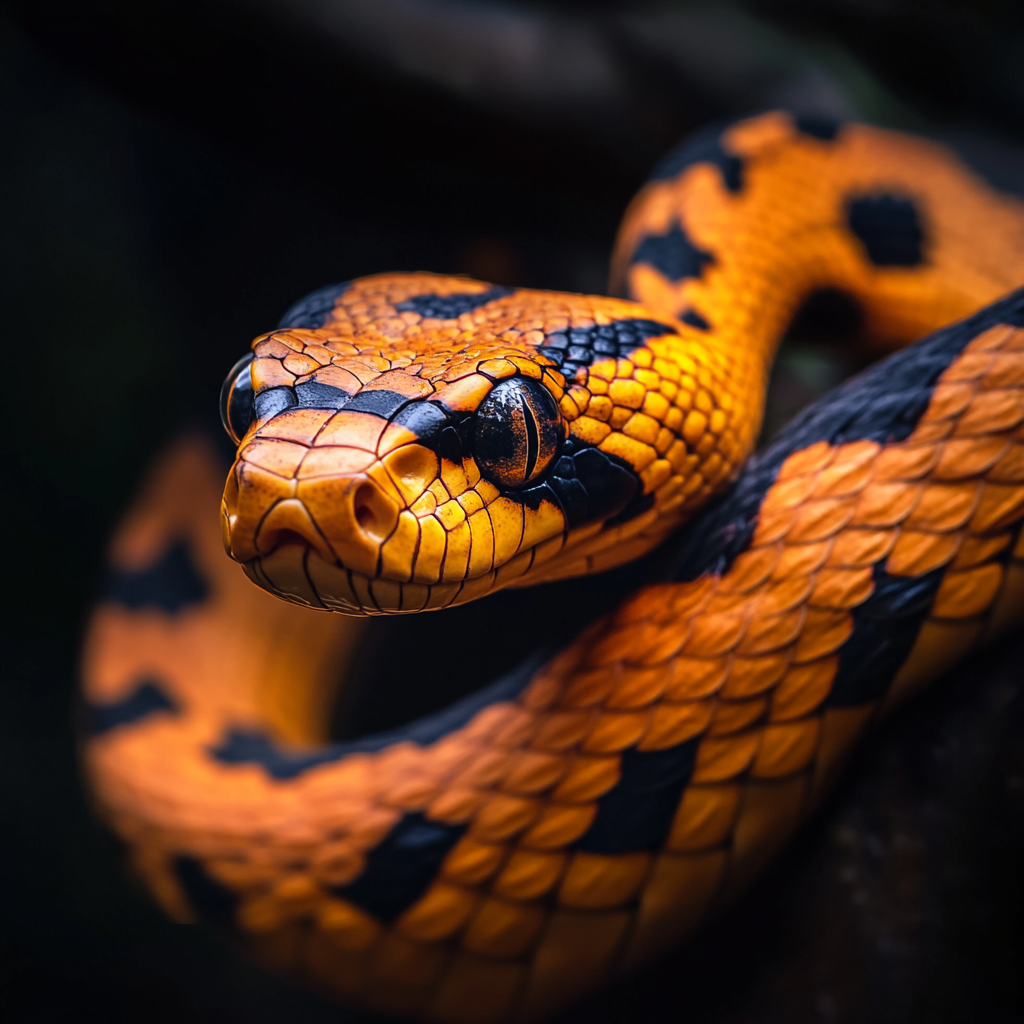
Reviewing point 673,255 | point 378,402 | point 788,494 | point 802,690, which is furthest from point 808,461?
point 673,255

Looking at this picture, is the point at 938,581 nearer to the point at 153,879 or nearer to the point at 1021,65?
the point at 153,879

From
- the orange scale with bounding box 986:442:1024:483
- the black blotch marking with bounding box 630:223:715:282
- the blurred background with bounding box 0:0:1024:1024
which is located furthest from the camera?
the blurred background with bounding box 0:0:1024:1024

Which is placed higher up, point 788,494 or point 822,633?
point 788,494

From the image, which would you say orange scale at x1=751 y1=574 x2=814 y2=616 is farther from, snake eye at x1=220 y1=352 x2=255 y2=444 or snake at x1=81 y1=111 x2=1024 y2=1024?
snake eye at x1=220 y1=352 x2=255 y2=444

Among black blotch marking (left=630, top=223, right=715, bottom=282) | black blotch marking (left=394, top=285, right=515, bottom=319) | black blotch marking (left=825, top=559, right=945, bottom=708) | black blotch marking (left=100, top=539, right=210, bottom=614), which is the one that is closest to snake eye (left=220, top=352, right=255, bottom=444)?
black blotch marking (left=394, top=285, right=515, bottom=319)

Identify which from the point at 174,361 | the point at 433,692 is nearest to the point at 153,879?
the point at 433,692

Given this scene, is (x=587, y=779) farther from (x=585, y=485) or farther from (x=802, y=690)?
(x=585, y=485)

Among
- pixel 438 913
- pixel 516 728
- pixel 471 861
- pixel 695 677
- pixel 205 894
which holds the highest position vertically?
A: pixel 695 677

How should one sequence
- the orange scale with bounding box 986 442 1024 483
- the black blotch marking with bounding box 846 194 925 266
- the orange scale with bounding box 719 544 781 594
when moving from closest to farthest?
the orange scale with bounding box 986 442 1024 483
the orange scale with bounding box 719 544 781 594
the black blotch marking with bounding box 846 194 925 266
